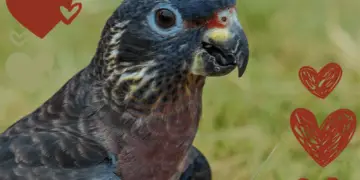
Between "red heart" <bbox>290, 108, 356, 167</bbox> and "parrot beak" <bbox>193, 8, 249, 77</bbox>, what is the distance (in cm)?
76

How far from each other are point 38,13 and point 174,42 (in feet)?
2.51

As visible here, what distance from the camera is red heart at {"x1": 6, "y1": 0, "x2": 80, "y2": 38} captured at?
190 centimetres

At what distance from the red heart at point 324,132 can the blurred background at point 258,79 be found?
0.06m

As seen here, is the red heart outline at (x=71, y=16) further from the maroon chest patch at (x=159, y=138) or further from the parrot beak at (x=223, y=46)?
the parrot beak at (x=223, y=46)

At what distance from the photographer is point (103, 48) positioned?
1425 millimetres

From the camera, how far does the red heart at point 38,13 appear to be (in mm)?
1903

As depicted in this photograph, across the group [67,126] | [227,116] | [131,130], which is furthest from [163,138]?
[227,116]

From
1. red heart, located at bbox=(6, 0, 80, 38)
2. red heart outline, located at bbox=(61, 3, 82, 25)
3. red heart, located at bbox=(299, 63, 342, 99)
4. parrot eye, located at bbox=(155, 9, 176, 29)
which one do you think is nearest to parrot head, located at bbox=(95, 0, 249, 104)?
parrot eye, located at bbox=(155, 9, 176, 29)

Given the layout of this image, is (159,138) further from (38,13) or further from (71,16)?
(71,16)

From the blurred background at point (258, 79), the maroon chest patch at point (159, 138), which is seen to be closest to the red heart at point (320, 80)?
the blurred background at point (258, 79)

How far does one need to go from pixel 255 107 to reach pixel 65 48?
0.80 meters

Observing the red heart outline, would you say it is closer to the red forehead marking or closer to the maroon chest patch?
the maroon chest patch

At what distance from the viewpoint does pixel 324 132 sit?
201 centimetres

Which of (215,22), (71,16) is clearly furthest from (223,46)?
(71,16)
